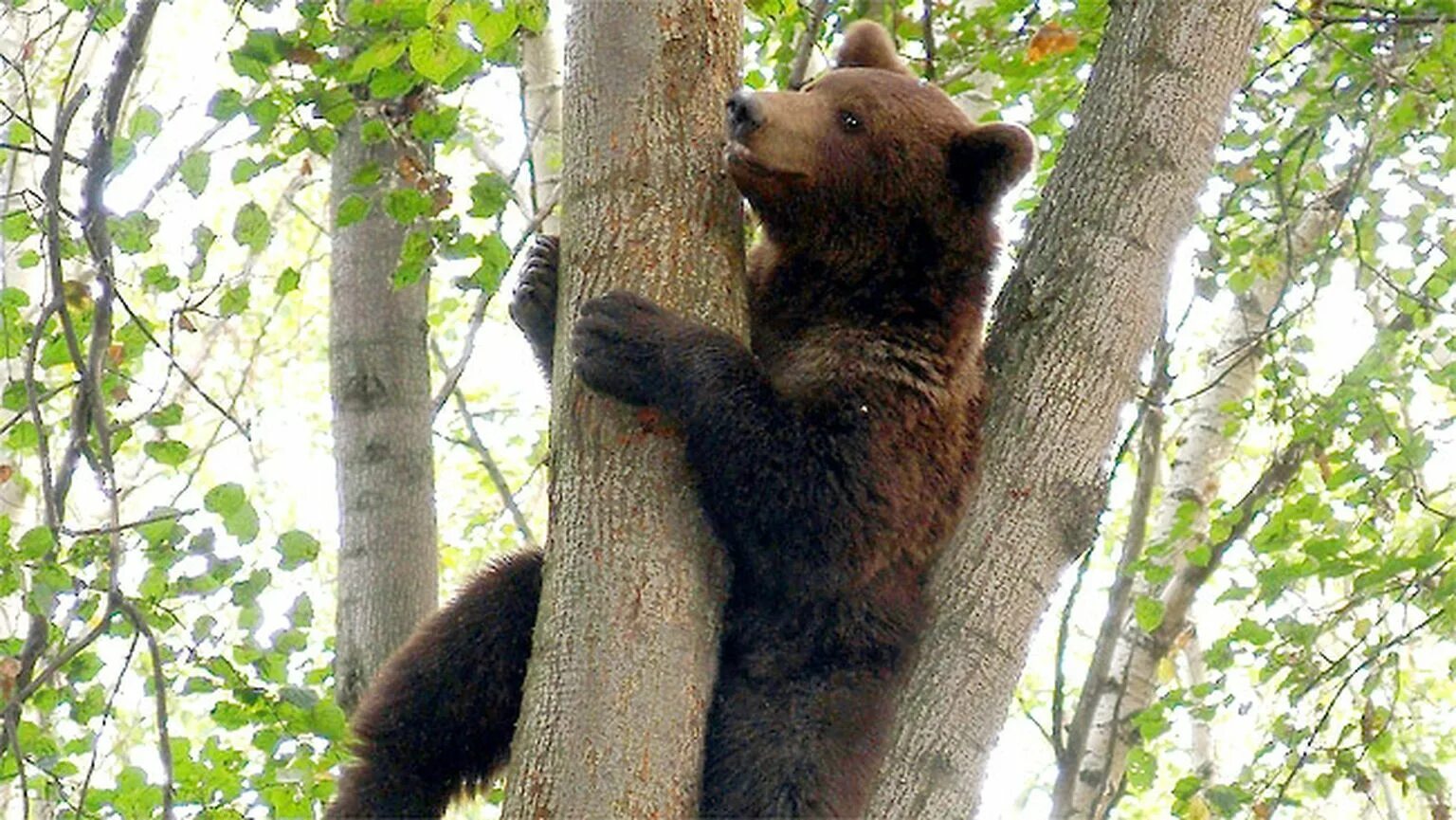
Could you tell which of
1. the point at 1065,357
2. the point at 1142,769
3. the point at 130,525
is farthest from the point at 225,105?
the point at 1142,769

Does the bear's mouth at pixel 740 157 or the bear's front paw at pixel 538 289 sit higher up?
the bear's front paw at pixel 538 289

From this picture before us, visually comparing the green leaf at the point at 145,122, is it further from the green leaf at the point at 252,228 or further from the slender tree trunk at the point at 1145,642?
the slender tree trunk at the point at 1145,642

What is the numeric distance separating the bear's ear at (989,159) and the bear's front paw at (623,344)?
5.40 feet

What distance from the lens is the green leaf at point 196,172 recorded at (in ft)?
13.6

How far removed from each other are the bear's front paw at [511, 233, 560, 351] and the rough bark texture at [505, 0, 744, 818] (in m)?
1.05

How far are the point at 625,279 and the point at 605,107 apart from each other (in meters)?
0.36

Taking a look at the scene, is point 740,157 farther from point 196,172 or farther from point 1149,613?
point 1149,613

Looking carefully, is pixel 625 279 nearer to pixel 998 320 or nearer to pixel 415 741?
pixel 998 320

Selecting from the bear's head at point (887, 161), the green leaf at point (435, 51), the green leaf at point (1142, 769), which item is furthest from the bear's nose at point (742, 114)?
the green leaf at point (1142, 769)

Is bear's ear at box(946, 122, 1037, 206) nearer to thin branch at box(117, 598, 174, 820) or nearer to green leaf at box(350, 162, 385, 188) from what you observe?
green leaf at box(350, 162, 385, 188)

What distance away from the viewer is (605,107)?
137 inches

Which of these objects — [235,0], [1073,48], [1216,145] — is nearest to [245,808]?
[235,0]

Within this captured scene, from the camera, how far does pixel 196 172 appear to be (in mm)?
4164

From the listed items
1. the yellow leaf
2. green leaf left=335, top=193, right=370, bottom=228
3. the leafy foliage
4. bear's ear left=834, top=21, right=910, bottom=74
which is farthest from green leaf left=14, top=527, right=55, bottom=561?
the yellow leaf
